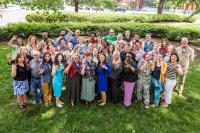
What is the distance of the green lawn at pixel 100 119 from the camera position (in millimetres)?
7363

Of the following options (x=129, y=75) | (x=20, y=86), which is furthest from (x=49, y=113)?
(x=129, y=75)

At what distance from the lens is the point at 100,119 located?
25.6 ft

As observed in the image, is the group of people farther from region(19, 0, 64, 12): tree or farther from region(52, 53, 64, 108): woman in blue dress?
region(19, 0, 64, 12): tree

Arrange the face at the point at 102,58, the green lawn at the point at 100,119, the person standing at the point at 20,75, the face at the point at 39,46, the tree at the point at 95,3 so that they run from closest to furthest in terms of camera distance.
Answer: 1. the green lawn at the point at 100,119
2. the person standing at the point at 20,75
3. the face at the point at 102,58
4. the face at the point at 39,46
5. the tree at the point at 95,3

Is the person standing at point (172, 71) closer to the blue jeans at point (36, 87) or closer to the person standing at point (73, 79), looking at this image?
the person standing at point (73, 79)

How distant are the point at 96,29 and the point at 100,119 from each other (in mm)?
11104

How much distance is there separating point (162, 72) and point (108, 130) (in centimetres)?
237

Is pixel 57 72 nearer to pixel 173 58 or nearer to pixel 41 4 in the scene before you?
pixel 173 58

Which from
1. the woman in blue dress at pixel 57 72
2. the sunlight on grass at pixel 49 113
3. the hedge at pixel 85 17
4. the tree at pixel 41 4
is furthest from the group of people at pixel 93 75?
the hedge at pixel 85 17

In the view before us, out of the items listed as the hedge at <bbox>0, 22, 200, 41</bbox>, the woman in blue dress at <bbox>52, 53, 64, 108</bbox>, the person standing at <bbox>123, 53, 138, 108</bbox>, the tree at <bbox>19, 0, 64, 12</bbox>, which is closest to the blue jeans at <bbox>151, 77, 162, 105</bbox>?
the person standing at <bbox>123, 53, 138, 108</bbox>

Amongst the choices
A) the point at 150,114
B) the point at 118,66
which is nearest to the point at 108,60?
the point at 118,66

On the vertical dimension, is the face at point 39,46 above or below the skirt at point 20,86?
above

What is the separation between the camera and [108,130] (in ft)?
24.0

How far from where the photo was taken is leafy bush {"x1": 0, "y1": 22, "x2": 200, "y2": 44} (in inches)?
659
